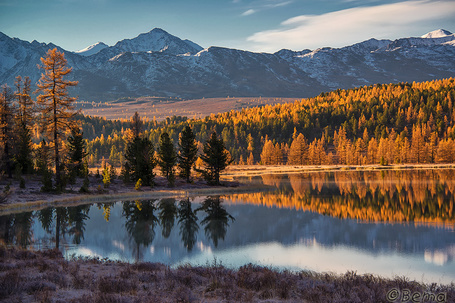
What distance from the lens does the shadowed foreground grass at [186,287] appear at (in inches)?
470

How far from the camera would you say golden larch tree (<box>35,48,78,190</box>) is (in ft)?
154

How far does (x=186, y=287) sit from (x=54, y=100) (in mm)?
40841

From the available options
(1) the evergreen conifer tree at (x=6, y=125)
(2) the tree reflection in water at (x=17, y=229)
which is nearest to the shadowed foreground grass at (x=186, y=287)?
(2) the tree reflection in water at (x=17, y=229)

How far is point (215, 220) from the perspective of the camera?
111 ft

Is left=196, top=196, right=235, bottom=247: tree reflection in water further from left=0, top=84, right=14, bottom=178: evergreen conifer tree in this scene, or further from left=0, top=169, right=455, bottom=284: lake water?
left=0, top=84, right=14, bottom=178: evergreen conifer tree

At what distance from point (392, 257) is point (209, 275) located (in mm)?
10879

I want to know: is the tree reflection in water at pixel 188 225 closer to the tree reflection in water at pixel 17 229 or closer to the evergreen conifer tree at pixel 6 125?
the tree reflection in water at pixel 17 229

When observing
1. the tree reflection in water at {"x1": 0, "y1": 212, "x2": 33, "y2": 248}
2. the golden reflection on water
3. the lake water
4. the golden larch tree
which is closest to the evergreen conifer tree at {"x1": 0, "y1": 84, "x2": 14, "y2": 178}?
the golden larch tree

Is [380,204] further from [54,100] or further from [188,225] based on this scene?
[54,100]

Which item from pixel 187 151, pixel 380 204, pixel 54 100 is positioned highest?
pixel 54 100

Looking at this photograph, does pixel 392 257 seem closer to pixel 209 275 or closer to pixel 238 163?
pixel 209 275

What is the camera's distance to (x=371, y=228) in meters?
28.0

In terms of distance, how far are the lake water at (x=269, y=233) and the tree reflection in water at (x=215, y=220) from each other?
0.08 metres

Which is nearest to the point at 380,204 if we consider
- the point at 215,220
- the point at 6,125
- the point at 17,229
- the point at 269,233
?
the point at 269,233
